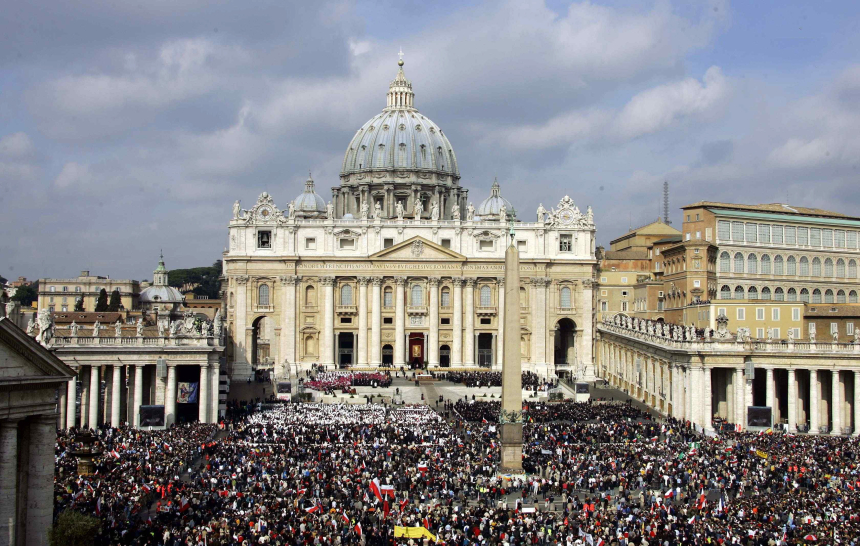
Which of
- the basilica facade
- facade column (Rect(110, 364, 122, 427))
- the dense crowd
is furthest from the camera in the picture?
the basilica facade

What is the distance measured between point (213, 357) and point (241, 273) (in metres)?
39.2

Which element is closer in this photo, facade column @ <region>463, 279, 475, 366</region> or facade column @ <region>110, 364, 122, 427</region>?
facade column @ <region>110, 364, 122, 427</region>

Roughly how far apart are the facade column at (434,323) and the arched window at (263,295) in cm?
1599

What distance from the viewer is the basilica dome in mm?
126062

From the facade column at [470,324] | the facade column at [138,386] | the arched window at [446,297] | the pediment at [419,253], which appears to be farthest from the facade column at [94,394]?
the facade column at [470,324]

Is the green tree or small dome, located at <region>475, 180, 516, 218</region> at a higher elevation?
small dome, located at <region>475, 180, 516, 218</region>

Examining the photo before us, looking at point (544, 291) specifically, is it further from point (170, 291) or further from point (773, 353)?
point (170, 291)

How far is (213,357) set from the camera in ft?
209

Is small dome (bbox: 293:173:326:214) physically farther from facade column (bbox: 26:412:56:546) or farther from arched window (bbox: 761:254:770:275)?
facade column (bbox: 26:412:56:546)

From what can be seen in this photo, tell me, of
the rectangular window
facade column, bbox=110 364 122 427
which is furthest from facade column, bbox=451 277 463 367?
facade column, bbox=110 364 122 427

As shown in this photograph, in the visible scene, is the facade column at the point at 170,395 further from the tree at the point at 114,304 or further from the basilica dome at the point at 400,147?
the basilica dome at the point at 400,147

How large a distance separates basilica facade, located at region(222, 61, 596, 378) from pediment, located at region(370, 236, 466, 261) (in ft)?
0.32

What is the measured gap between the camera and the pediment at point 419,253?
102m

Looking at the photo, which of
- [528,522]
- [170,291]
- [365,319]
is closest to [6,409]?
[528,522]
